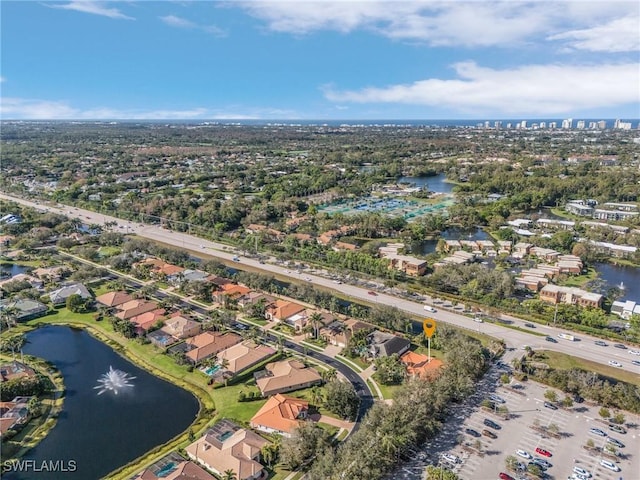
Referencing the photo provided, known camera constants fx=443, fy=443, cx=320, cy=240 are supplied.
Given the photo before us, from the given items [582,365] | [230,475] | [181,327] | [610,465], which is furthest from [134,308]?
[582,365]

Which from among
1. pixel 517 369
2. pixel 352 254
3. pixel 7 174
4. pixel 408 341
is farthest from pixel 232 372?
pixel 7 174

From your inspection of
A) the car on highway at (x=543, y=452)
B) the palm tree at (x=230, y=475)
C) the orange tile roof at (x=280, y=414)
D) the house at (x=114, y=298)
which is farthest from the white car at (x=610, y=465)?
the house at (x=114, y=298)

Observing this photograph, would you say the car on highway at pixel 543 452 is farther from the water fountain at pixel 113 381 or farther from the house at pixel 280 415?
the water fountain at pixel 113 381

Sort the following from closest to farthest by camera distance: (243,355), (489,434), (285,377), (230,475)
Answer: (230,475), (489,434), (285,377), (243,355)

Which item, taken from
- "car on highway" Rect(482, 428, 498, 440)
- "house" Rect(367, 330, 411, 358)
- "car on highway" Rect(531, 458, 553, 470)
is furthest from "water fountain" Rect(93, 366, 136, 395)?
"car on highway" Rect(531, 458, 553, 470)

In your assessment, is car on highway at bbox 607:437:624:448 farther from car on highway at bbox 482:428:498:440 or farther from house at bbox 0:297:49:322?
house at bbox 0:297:49:322

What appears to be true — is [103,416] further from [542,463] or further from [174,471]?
[542,463]

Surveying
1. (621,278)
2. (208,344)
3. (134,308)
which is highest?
(134,308)

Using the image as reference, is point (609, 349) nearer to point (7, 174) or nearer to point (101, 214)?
point (101, 214)

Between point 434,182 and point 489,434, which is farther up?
point 434,182
